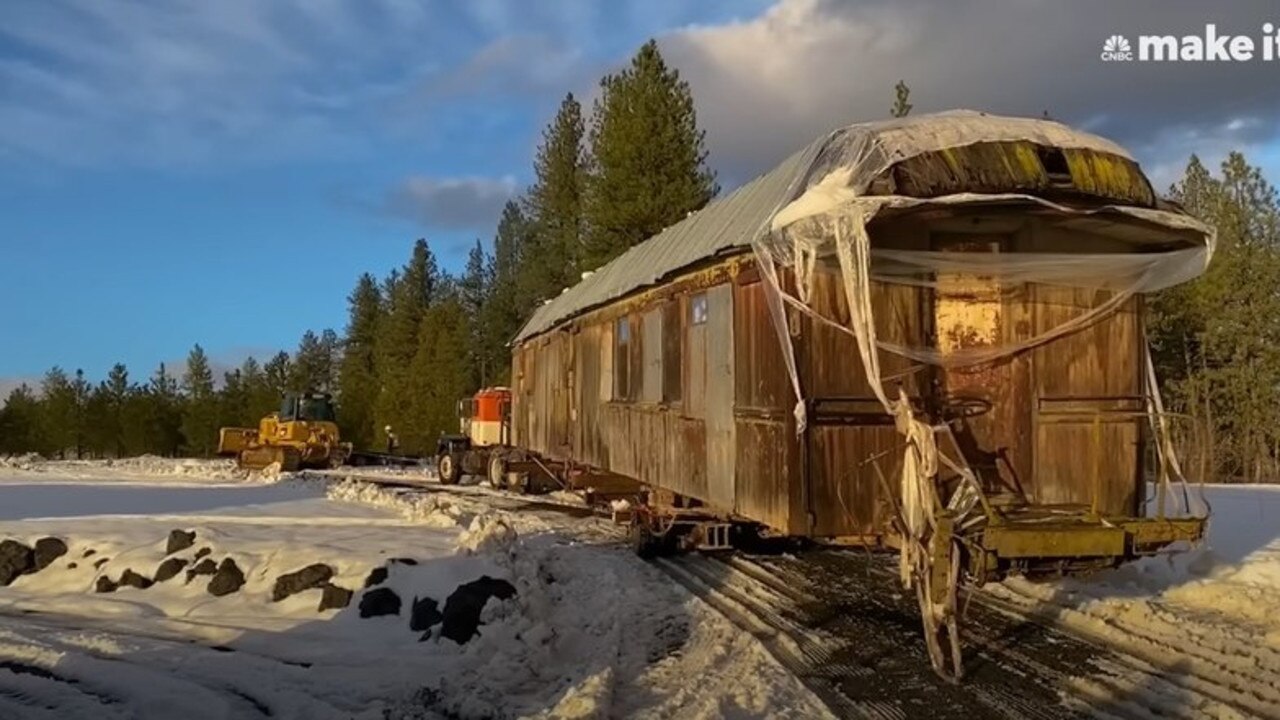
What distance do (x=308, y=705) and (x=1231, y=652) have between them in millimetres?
6420

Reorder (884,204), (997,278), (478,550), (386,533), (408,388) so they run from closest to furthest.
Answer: (884,204) < (997,278) < (478,550) < (386,533) < (408,388)

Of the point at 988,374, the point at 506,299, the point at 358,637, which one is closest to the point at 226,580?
the point at 358,637

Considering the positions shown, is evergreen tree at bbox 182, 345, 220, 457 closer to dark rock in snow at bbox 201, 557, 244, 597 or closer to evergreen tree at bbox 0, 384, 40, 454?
evergreen tree at bbox 0, 384, 40, 454

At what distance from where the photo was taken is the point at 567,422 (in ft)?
65.2

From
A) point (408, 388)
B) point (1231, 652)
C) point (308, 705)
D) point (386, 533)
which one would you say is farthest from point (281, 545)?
point (408, 388)

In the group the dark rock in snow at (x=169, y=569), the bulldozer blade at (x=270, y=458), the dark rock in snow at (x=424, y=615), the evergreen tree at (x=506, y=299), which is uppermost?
the evergreen tree at (x=506, y=299)

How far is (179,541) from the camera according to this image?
36.7 feet

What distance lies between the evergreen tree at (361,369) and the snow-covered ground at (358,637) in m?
45.5

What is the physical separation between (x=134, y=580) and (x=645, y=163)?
1078 inches

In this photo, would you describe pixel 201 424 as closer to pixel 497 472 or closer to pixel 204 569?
pixel 497 472

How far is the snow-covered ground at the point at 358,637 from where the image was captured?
669 centimetres

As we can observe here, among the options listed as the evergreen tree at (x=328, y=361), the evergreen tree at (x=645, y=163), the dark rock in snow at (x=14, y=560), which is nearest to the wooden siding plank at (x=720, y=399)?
the dark rock in snow at (x=14, y=560)

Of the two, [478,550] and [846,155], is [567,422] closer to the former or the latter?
[478,550]

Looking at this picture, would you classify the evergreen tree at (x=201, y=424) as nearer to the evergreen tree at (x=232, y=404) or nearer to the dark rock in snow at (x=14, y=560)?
the evergreen tree at (x=232, y=404)
